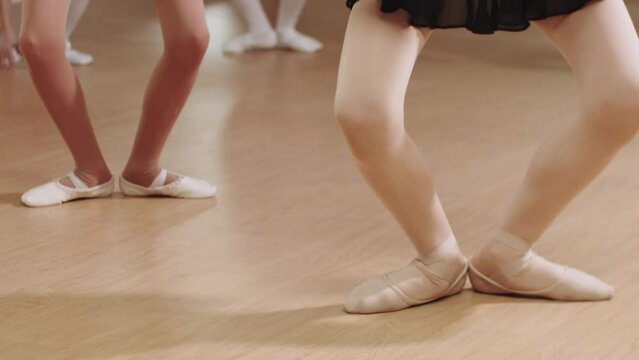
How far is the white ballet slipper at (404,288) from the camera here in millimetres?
2479

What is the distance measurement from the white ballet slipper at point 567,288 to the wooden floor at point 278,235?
2cm

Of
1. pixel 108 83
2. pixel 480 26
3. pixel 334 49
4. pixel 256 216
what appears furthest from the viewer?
pixel 334 49

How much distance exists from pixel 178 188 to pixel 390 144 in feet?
3.27

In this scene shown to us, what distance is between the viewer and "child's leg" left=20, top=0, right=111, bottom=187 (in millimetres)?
2957

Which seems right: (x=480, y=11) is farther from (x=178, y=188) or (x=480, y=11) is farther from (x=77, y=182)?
(x=77, y=182)

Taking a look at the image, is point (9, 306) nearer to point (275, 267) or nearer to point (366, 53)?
point (275, 267)

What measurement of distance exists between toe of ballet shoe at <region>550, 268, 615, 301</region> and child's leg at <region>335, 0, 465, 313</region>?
217 millimetres

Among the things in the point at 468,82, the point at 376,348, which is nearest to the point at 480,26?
the point at 376,348

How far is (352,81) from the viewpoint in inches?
90.0

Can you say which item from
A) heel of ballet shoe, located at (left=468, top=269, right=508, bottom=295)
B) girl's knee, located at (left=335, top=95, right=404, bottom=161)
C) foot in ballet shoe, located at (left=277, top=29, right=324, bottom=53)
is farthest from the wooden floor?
foot in ballet shoe, located at (left=277, top=29, right=324, bottom=53)

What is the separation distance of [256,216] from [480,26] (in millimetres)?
968

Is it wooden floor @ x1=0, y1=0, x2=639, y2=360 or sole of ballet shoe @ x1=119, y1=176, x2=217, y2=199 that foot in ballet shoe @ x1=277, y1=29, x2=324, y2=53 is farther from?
sole of ballet shoe @ x1=119, y1=176, x2=217, y2=199

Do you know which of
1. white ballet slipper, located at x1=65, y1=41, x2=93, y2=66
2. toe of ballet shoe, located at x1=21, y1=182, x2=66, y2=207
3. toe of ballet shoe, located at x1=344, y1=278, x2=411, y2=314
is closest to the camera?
toe of ballet shoe, located at x1=344, y1=278, x2=411, y2=314

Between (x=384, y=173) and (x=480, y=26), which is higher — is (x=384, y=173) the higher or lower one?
the lower one
